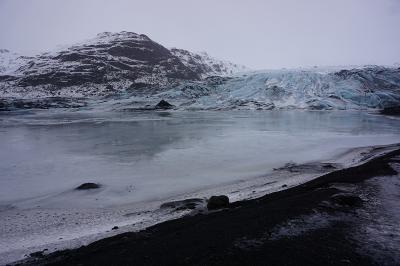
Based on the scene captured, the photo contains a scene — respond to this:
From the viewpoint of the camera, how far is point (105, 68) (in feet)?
335

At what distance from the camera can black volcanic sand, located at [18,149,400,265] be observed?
14.2 feet

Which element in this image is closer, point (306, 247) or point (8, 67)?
point (306, 247)

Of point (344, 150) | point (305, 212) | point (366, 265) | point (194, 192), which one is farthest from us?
point (344, 150)

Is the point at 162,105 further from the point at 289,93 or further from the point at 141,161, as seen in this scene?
the point at 141,161

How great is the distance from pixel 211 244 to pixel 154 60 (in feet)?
363

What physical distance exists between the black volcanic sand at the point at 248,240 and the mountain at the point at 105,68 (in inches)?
3249

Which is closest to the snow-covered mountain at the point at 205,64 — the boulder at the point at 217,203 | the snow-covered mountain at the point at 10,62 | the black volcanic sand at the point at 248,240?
the snow-covered mountain at the point at 10,62

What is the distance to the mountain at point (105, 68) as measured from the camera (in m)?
90.4

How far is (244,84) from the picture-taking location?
65.1m

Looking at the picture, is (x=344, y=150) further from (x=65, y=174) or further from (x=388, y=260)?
(x=388, y=260)

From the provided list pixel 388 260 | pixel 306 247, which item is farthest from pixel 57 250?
pixel 388 260

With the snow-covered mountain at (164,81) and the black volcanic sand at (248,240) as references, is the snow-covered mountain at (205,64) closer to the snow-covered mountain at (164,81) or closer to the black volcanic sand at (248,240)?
the snow-covered mountain at (164,81)

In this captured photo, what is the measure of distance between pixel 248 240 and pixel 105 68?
4039 inches

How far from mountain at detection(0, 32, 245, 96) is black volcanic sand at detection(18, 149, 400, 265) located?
8251cm
